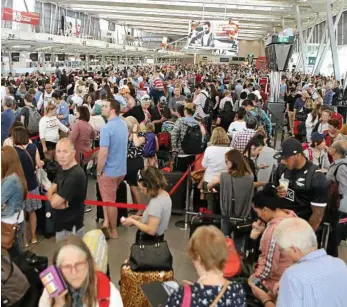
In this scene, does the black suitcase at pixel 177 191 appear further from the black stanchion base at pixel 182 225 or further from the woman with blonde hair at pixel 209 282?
the woman with blonde hair at pixel 209 282

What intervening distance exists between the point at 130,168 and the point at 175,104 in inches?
190

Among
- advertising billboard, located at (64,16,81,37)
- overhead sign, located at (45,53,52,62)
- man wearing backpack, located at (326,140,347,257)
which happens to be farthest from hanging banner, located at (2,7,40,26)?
man wearing backpack, located at (326,140,347,257)

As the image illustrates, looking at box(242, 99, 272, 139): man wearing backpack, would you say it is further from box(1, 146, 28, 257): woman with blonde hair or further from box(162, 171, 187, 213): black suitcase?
box(1, 146, 28, 257): woman with blonde hair

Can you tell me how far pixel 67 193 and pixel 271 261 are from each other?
1854 millimetres

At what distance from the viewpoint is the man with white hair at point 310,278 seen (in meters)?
2.68

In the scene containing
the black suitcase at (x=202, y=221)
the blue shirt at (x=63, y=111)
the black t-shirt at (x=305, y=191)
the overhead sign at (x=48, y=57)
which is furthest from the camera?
the overhead sign at (x=48, y=57)

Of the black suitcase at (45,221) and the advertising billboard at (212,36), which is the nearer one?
the black suitcase at (45,221)

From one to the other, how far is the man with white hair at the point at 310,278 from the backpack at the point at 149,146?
4757 mm

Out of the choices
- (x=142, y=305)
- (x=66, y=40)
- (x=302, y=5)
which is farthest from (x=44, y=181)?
(x=302, y=5)

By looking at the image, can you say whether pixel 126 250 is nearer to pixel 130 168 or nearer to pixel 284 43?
pixel 130 168

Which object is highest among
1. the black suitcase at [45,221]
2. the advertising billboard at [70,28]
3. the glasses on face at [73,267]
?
the advertising billboard at [70,28]

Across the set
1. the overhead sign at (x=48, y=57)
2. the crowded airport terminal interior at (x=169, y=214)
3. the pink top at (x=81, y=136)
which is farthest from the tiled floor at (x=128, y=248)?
the overhead sign at (x=48, y=57)

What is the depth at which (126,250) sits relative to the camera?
606 cm

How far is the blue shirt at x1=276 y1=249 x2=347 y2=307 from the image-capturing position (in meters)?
2.68
